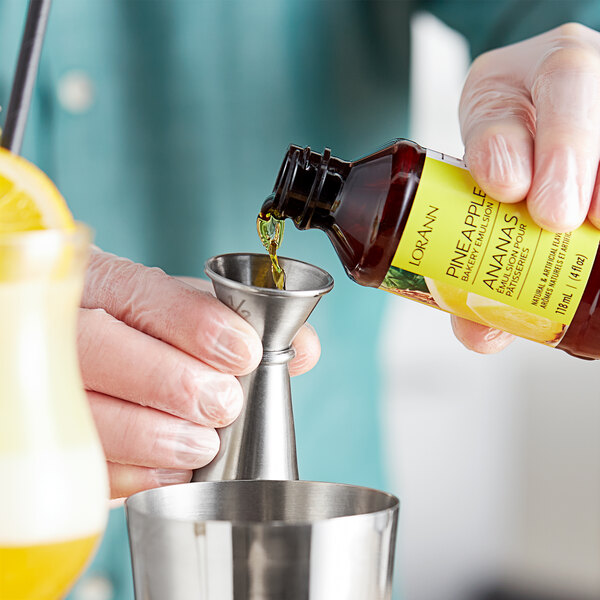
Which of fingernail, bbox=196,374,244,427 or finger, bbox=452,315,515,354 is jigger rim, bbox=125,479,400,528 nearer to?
fingernail, bbox=196,374,244,427

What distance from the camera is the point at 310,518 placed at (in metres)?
0.42

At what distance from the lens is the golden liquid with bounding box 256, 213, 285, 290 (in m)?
0.51

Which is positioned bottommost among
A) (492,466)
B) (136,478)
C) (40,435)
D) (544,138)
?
(492,466)

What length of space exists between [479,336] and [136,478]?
30 centimetres

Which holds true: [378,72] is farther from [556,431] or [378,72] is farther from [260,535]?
[556,431]

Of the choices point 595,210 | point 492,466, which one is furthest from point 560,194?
point 492,466

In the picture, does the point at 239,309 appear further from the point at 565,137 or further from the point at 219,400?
the point at 565,137

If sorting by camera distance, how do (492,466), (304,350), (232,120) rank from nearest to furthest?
(304,350) < (232,120) < (492,466)

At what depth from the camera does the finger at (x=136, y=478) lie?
0.56 meters

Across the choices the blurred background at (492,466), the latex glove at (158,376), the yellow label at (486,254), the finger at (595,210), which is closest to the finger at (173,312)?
the latex glove at (158,376)

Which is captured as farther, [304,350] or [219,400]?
[304,350]

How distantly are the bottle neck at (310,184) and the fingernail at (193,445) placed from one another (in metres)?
0.15

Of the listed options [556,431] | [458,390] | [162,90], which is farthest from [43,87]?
[556,431]

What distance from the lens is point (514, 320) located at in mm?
494
